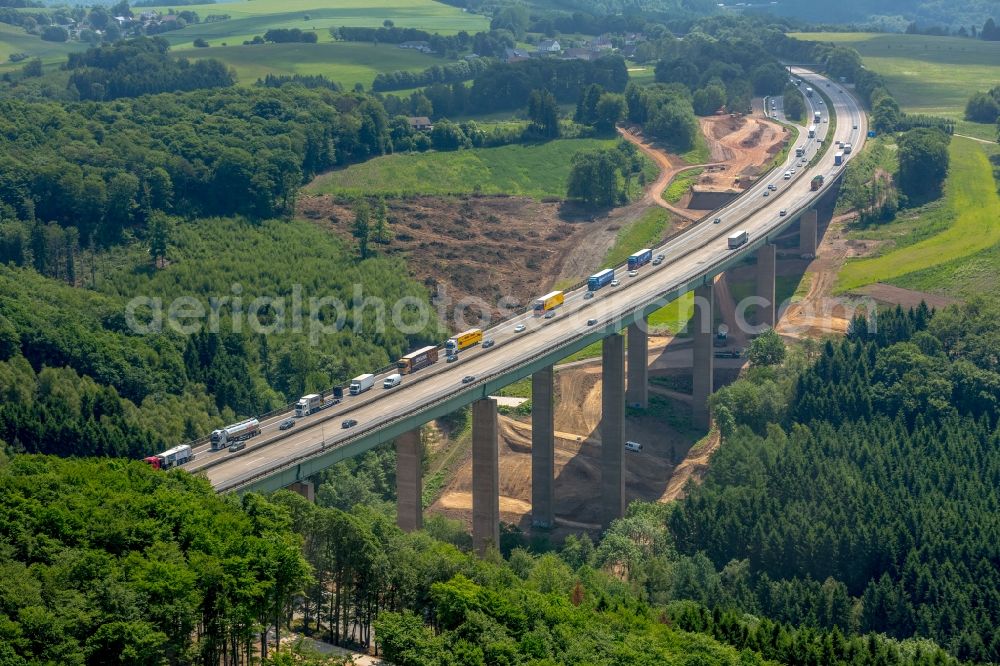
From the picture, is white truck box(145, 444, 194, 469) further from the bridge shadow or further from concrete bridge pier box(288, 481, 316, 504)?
the bridge shadow

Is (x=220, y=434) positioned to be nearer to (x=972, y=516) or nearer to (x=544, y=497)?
(x=544, y=497)

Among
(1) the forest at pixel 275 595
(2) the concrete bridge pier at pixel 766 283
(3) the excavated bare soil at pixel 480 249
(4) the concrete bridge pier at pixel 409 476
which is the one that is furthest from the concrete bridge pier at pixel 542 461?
(2) the concrete bridge pier at pixel 766 283

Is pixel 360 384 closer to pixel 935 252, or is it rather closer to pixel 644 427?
pixel 644 427

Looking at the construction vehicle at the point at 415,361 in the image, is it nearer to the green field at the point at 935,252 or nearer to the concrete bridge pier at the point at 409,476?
the concrete bridge pier at the point at 409,476

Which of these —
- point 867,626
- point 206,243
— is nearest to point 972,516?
point 867,626

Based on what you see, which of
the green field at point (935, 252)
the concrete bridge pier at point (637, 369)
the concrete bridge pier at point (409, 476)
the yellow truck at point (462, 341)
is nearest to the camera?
the concrete bridge pier at point (409, 476)

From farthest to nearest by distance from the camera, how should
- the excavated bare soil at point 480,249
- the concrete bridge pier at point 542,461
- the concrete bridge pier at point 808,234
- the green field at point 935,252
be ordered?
1. the concrete bridge pier at point 808,234
2. the excavated bare soil at point 480,249
3. the green field at point 935,252
4. the concrete bridge pier at point 542,461
